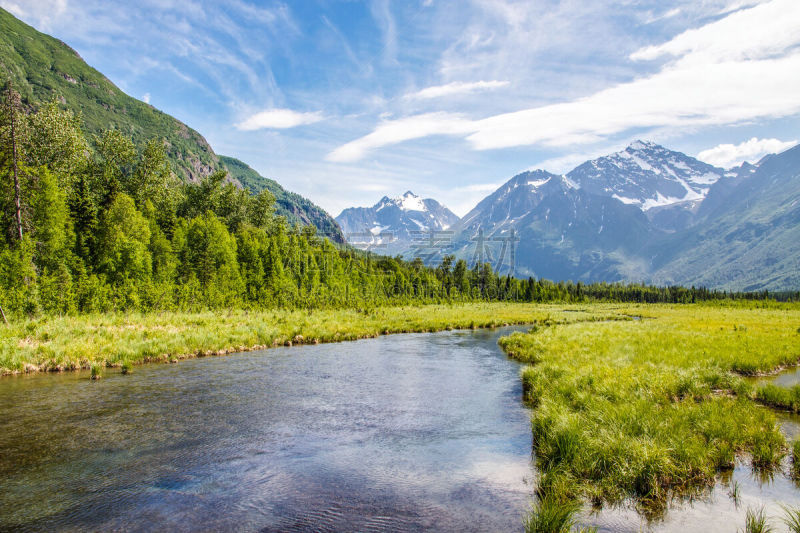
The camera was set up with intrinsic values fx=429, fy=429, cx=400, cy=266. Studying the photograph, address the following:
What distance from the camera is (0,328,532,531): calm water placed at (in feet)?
31.7

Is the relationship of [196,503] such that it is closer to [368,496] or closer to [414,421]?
[368,496]

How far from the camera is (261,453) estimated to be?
13328mm

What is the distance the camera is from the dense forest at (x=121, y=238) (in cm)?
3816

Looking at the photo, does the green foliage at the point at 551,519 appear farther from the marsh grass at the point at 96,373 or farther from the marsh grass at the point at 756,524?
the marsh grass at the point at 96,373

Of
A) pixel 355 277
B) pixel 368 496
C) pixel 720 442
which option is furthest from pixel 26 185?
pixel 355 277

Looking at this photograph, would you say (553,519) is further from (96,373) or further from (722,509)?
(96,373)

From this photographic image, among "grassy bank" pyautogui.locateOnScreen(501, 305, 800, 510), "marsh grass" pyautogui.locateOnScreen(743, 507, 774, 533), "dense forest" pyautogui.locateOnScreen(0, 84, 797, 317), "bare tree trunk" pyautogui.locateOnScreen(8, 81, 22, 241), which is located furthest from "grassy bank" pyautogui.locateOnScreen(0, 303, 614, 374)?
"marsh grass" pyautogui.locateOnScreen(743, 507, 774, 533)

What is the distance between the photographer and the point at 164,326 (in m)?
37.6

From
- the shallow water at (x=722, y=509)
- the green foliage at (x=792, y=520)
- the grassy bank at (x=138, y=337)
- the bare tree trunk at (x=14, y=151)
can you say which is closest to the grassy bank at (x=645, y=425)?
the shallow water at (x=722, y=509)

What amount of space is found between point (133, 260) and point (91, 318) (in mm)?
11384

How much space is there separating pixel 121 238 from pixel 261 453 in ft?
138

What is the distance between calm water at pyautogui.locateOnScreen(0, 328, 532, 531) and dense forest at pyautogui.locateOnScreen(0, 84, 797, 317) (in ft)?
79.1

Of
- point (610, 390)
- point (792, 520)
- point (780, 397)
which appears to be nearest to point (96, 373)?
point (610, 390)

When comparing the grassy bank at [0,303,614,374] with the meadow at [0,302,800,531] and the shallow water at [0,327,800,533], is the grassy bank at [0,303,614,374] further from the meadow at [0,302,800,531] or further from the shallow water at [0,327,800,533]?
the shallow water at [0,327,800,533]
